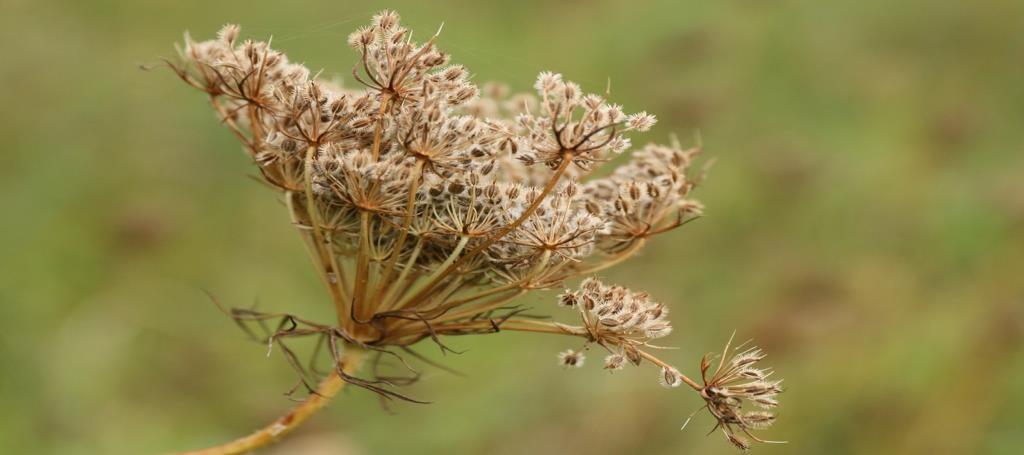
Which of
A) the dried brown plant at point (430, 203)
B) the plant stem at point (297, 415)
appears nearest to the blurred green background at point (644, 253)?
the plant stem at point (297, 415)

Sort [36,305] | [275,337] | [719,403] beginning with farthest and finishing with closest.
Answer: [36,305] → [275,337] → [719,403]

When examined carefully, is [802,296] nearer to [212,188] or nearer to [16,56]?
[212,188]

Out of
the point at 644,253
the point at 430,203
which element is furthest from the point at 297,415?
the point at 644,253

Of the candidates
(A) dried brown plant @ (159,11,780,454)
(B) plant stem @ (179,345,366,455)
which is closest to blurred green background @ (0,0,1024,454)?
(B) plant stem @ (179,345,366,455)

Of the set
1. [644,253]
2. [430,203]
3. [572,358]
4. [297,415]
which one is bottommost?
[297,415]

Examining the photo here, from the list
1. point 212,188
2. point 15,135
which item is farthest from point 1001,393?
point 15,135

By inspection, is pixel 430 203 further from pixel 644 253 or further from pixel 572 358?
pixel 644 253

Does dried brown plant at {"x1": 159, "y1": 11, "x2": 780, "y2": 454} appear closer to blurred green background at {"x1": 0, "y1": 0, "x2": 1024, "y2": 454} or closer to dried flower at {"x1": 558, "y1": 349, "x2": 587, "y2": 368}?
dried flower at {"x1": 558, "y1": 349, "x2": 587, "y2": 368}
